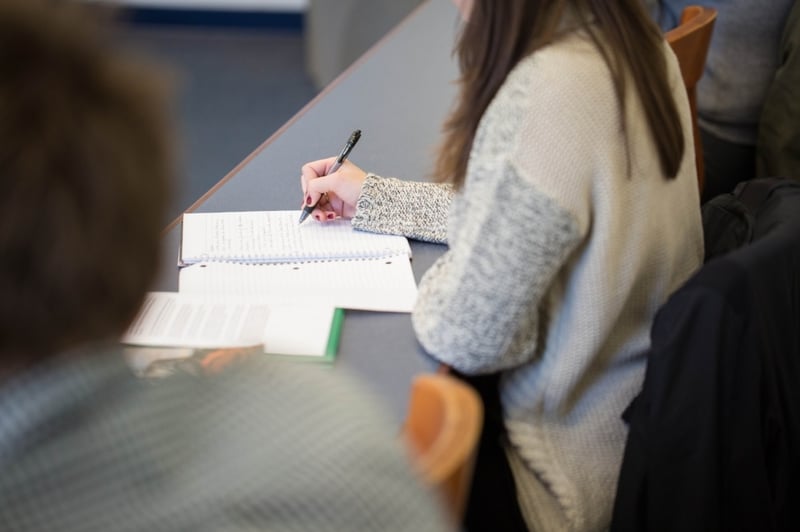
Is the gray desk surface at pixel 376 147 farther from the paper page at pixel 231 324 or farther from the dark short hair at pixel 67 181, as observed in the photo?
the dark short hair at pixel 67 181

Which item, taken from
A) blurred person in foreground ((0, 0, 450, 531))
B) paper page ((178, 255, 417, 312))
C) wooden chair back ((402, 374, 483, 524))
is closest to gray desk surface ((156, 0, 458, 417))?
paper page ((178, 255, 417, 312))

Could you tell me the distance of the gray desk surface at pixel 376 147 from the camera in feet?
3.22

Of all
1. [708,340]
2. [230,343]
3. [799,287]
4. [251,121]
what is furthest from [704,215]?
[251,121]

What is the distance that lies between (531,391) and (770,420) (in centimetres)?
26

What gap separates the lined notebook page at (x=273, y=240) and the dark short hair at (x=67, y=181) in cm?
68

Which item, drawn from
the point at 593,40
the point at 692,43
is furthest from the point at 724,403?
the point at 692,43

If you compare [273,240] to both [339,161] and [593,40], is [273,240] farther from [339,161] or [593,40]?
[593,40]

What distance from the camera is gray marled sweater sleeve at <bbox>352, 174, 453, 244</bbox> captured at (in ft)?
4.06

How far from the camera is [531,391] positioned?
Answer: 102 centimetres

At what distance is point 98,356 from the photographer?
480mm

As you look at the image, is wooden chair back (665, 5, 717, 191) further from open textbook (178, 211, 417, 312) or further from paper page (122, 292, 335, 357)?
paper page (122, 292, 335, 357)

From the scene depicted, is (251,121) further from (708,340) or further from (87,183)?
(87,183)

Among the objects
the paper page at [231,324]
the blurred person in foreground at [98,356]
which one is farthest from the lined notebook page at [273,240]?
the blurred person in foreground at [98,356]

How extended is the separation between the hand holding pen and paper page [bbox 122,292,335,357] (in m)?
0.25
